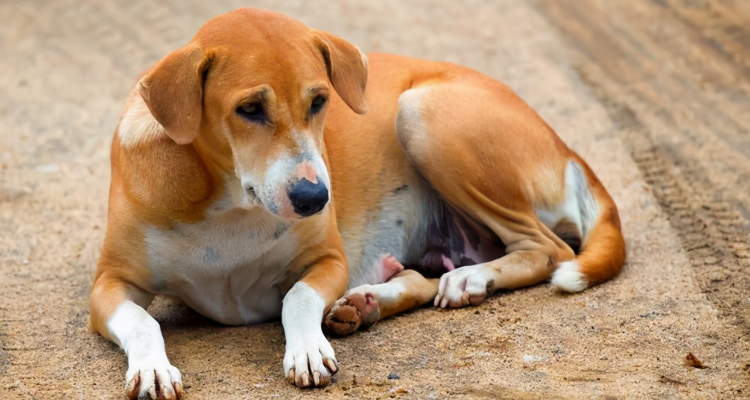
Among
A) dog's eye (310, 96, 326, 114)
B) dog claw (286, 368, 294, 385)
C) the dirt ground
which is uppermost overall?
dog's eye (310, 96, 326, 114)

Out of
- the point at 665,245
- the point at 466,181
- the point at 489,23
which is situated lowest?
the point at 489,23

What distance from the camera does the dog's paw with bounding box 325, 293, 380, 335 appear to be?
339cm

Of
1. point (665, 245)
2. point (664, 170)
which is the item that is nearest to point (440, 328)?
point (665, 245)

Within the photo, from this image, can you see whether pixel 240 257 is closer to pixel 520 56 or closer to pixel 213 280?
pixel 213 280

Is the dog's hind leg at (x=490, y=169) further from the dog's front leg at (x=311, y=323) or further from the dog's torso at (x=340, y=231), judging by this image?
the dog's front leg at (x=311, y=323)

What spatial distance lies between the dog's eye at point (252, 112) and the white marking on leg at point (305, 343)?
68cm

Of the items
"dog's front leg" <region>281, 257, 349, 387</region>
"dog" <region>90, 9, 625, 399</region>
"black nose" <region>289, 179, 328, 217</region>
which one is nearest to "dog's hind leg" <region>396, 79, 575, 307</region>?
"dog" <region>90, 9, 625, 399</region>

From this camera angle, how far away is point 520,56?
7.07m

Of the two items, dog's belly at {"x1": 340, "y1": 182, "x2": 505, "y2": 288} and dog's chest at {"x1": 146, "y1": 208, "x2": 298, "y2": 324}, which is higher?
dog's chest at {"x1": 146, "y1": 208, "x2": 298, "y2": 324}

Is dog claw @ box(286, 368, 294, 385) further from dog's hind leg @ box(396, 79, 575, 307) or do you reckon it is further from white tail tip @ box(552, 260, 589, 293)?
white tail tip @ box(552, 260, 589, 293)

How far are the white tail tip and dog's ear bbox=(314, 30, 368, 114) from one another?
1.02 m

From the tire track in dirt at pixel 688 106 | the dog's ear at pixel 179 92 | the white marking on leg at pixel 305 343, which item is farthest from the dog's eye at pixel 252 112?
the tire track in dirt at pixel 688 106

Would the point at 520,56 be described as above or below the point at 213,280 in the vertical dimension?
below

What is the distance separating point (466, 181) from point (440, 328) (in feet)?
2.31
